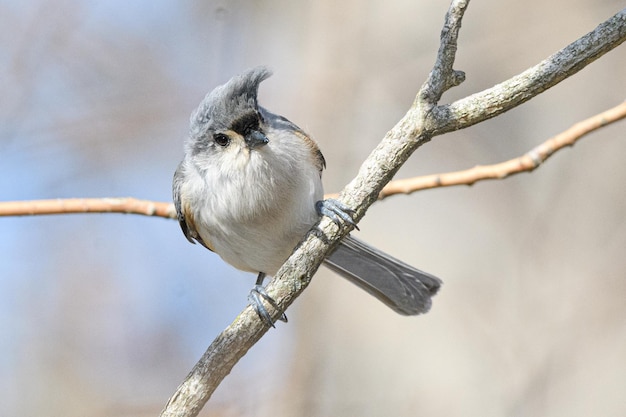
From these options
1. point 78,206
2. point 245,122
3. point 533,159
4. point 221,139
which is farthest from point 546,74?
point 78,206

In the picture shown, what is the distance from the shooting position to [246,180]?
8.79 feet

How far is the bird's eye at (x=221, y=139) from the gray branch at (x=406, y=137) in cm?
73

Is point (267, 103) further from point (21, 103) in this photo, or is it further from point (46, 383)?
point (46, 383)

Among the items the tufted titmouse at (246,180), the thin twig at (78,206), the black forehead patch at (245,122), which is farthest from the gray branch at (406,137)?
the thin twig at (78,206)

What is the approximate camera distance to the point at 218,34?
5.06 metres

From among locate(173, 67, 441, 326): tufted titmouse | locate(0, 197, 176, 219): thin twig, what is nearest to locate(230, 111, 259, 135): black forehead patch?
locate(173, 67, 441, 326): tufted titmouse

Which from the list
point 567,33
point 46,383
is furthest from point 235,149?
point 567,33

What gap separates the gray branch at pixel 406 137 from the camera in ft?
5.68

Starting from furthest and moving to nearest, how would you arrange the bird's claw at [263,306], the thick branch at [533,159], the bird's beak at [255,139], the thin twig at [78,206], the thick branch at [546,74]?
the bird's beak at [255,139], the thin twig at [78,206], the thick branch at [533,159], the bird's claw at [263,306], the thick branch at [546,74]

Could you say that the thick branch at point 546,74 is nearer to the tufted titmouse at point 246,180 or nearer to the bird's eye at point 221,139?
the tufted titmouse at point 246,180

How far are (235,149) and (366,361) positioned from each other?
2160mm

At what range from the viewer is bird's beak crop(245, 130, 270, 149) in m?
2.57

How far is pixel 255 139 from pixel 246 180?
0.19 meters

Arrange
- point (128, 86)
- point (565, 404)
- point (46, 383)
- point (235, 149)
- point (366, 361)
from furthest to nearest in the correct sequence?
point (128, 86) → point (46, 383) → point (366, 361) → point (565, 404) → point (235, 149)
